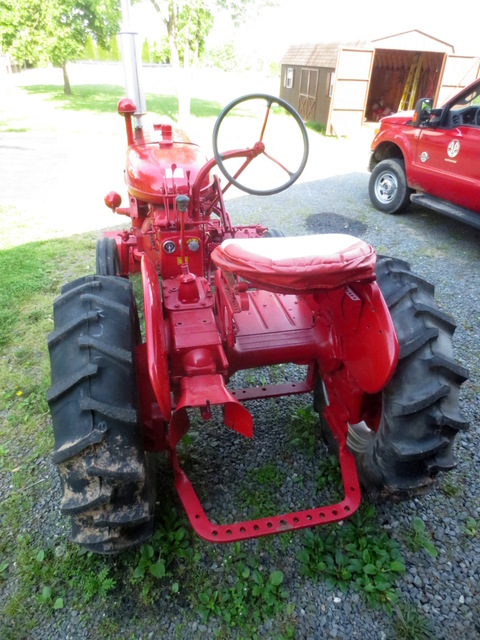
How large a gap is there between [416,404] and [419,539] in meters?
0.78

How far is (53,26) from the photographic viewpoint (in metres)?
16.6

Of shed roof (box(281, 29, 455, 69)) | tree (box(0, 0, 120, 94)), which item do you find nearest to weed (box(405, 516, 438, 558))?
shed roof (box(281, 29, 455, 69))

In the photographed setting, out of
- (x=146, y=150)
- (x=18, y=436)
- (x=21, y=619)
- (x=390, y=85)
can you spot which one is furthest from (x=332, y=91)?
(x=21, y=619)

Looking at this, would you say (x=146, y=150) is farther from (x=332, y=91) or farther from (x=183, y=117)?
(x=183, y=117)

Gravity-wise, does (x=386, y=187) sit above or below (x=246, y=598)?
above

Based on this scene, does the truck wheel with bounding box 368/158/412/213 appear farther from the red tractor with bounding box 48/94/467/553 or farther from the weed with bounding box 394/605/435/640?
the weed with bounding box 394/605/435/640

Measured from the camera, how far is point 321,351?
2.08 metres

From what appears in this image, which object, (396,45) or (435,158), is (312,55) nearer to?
(396,45)

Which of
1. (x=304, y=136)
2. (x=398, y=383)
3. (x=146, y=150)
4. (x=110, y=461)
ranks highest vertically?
(x=304, y=136)

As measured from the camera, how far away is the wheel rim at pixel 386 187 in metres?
6.18

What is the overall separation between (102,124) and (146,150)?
11897mm

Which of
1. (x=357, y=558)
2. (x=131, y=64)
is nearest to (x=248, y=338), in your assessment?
(x=357, y=558)

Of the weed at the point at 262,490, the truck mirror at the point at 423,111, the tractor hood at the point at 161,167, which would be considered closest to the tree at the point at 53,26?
the truck mirror at the point at 423,111

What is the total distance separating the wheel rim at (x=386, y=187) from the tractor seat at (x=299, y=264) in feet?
17.0
